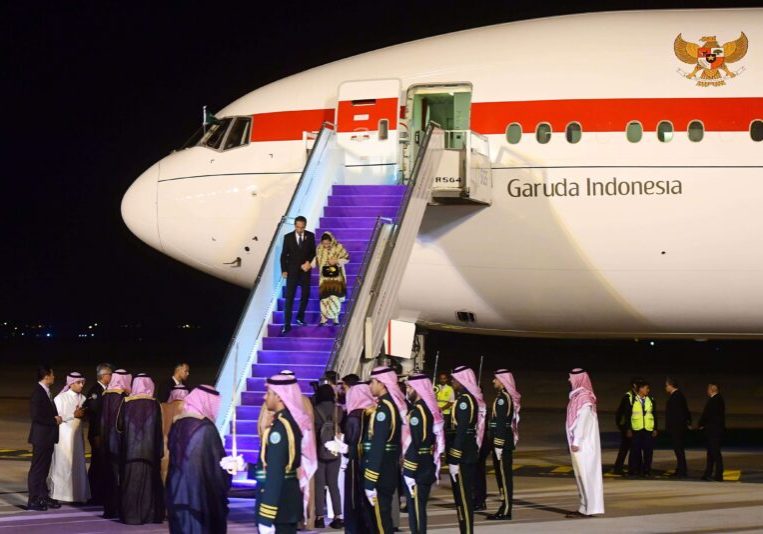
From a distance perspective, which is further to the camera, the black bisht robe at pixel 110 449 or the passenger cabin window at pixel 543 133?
the passenger cabin window at pixel 543 133

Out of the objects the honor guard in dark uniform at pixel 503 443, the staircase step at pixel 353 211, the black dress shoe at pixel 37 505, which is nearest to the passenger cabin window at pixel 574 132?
the staircase step at pixel 353 211

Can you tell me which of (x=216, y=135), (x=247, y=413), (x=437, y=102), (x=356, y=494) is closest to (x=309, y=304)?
(x=247, y=413)

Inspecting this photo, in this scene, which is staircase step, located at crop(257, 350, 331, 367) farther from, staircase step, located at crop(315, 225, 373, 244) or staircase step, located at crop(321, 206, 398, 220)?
staircase step, located at crop(321, 206, 398, 220)

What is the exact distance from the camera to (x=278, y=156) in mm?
19062

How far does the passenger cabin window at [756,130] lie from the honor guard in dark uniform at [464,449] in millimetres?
7361

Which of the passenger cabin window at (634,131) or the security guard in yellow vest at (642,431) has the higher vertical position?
the passenger cabin window at (634,131)

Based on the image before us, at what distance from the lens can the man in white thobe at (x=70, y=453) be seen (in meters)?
14.4

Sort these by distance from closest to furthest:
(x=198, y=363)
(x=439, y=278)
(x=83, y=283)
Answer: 1. (x=439, y=278)
2. (x=198, y=363)
3. (x=83, y=283)

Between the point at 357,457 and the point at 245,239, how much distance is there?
9014 mm

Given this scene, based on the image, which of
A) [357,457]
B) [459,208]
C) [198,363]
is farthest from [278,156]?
[198,363]

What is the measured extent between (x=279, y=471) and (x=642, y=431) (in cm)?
1006

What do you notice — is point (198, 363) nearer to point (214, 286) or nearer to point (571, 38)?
point (571, 38)

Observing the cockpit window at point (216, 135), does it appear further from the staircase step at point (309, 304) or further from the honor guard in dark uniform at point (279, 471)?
the honor guard in dark uniform at point (279, 471)

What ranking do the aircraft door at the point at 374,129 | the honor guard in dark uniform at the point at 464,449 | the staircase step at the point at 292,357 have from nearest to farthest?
the honor guard in dark uniform at the point at 464,449 < the staircase step at the point at 292,357 < the aircraft door at the point at 374,129
